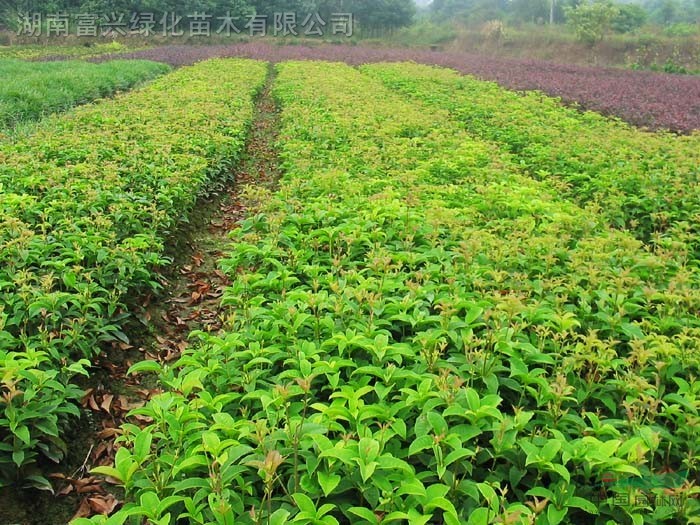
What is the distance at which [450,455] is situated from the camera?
211 cm

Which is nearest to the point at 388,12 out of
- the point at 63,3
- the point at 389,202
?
the point at 63,3

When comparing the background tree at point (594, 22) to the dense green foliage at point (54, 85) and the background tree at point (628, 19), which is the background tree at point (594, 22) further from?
the dense green foliage at point (54, 85)

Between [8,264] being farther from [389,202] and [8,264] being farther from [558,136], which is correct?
[558,136]

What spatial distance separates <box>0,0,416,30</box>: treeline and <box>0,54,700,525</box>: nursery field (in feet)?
137

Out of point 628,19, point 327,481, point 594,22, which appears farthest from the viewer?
point 628,19

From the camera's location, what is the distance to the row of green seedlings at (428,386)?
206 cm

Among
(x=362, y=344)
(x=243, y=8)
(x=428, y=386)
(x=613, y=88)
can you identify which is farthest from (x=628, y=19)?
(x=428, y=386)

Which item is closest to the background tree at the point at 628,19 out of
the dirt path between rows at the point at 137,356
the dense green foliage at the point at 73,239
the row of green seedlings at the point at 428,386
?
the dense green foliage at the point at 73,239

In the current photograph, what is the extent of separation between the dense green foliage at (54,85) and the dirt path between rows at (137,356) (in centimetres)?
695

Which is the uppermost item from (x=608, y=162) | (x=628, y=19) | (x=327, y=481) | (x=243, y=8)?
(x=243, y=8)

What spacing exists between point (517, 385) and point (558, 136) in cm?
669

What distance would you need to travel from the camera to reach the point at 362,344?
111 inches

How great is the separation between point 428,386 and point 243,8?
163ft

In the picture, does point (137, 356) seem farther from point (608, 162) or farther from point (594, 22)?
point (594, 22)
